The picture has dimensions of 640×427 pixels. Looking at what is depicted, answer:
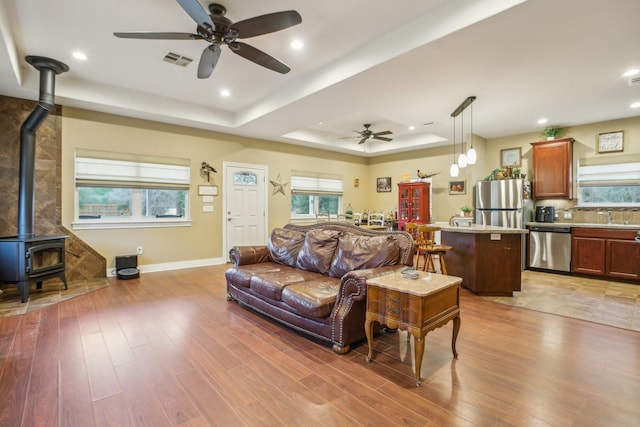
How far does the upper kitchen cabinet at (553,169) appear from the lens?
18.6 ft

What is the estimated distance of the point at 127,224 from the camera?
203 inches

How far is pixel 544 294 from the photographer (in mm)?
4164

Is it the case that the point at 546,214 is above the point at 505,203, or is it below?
below

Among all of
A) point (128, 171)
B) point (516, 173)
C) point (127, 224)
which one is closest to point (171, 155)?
point (128, 171)

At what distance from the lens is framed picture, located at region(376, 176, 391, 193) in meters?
8.61

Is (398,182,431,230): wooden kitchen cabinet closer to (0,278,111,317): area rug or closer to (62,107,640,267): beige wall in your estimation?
(62,107,640,267): beige wall

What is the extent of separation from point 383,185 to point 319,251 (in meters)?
5.76

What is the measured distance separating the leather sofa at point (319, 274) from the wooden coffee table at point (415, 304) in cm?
16

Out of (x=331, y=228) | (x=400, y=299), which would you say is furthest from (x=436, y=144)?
(x=400, y=299)

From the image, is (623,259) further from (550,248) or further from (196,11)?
(196,11)

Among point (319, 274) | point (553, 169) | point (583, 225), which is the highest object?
point (553, 169)

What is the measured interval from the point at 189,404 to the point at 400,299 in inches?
58.7

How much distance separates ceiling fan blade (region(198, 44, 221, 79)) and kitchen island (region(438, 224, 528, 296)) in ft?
12.2

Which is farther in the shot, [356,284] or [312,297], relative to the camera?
[312,297]
